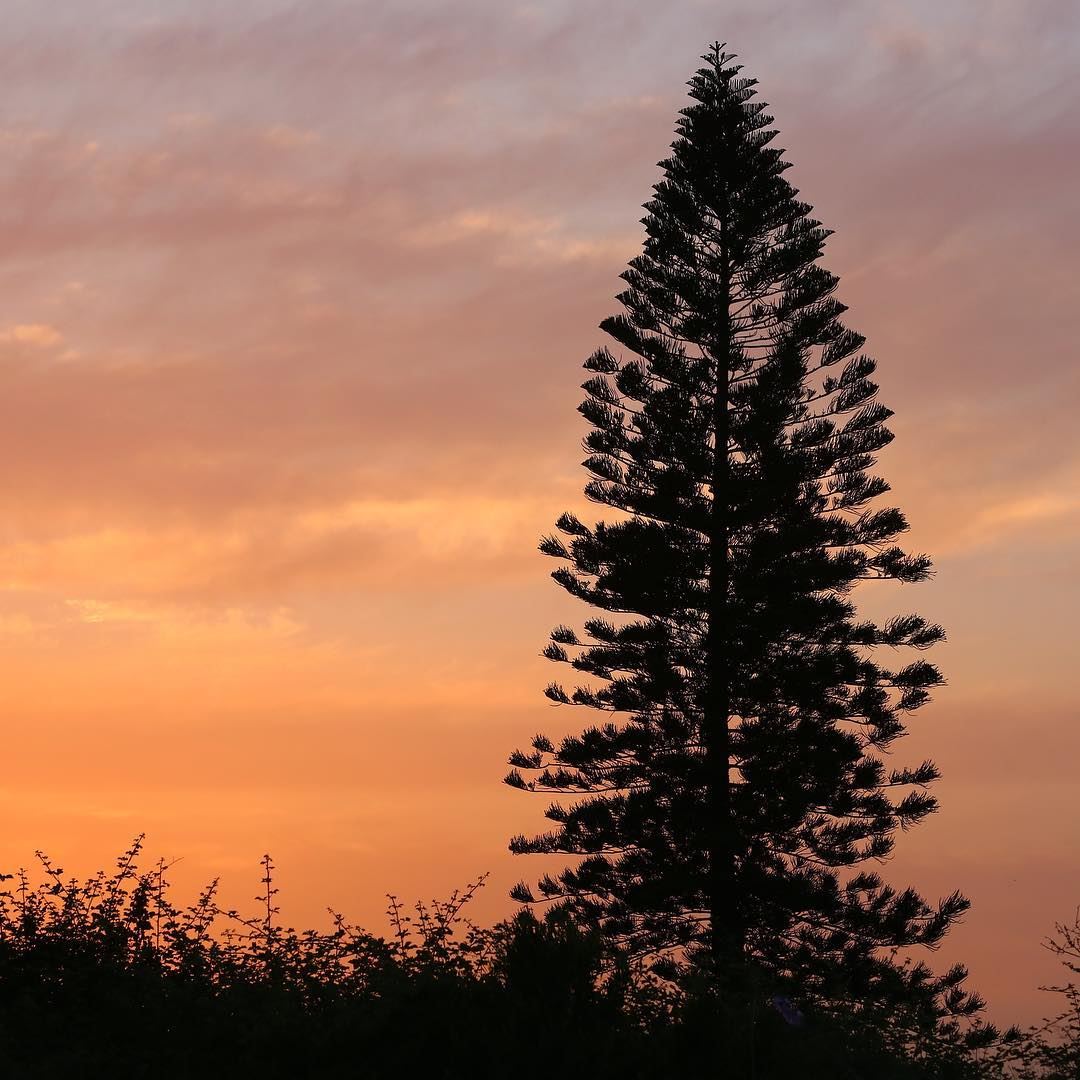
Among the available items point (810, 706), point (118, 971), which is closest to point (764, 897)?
point (810, 706)

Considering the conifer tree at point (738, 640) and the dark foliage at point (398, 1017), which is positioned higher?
the conifer tree at point (738, 640)

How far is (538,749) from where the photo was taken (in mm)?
23938

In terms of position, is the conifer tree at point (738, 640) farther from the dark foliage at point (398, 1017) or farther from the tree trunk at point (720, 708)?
the dark foliage at point (398, 1017)

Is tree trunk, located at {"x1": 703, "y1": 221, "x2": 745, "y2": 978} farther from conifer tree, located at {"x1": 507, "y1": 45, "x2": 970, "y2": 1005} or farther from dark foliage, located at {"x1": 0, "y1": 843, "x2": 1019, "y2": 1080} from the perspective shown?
dark foliage, located at {"x1": 0, "y1": 843, "x2": 1019, "y2": 1080}

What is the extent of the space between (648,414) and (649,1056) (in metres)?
16.2

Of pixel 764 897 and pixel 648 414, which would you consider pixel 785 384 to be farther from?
pixel 764 897

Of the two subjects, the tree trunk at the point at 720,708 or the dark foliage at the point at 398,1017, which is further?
the tree trunk at the point at 720,708

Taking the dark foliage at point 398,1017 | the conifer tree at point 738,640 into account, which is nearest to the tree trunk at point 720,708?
the conifer tree at point 738,640

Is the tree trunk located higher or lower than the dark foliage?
higher

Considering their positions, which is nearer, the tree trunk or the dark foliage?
the dark foliage

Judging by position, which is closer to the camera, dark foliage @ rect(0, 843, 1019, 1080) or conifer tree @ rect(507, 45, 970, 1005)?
dark foliage @ rect(0, 843, 1019, 1080)

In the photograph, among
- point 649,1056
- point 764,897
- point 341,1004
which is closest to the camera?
point 649,1056

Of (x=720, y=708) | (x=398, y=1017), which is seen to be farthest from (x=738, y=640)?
(x=398, y=1017)

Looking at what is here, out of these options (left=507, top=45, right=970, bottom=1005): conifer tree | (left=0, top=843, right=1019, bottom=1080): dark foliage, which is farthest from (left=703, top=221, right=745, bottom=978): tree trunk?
(left=0, top=843, right=1019, bottom=1080): dark foliage
